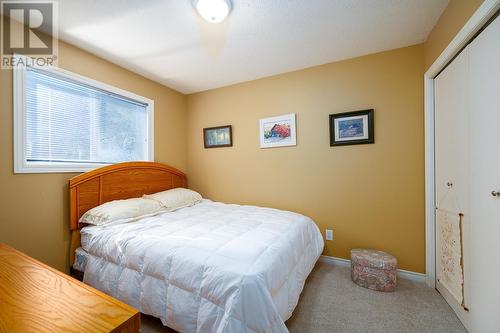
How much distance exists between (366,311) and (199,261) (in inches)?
55.2

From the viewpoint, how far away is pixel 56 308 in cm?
71

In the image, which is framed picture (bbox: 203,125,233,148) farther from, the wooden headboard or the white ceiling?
the white ceiling

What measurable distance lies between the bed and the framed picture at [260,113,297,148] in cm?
96

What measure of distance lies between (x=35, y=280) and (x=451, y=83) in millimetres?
2901

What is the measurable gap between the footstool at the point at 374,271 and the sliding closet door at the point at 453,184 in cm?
38

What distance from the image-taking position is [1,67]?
159 cm

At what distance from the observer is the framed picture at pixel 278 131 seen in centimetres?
262

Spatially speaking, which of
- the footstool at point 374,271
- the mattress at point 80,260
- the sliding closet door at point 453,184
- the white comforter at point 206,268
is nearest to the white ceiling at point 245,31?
the sliding closet door at point 453,184

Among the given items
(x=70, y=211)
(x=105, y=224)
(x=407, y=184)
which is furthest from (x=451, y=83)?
(x=70, y=211)

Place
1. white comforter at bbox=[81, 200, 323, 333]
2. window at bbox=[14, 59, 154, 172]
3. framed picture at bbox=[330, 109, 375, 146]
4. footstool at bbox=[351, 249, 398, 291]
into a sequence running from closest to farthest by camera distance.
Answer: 1. white comforter at bbox=[81, 200, 323, 333]
2. window at bbox=[14, 59, 154, 172]
3. footstool at bbox=[351, 249, 398, 291]
4. framed picture at bbox=[330, 109, 375, 146]

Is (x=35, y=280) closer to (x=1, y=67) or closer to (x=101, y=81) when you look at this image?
(x=1, y=67)

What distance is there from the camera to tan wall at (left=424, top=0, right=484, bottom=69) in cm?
132

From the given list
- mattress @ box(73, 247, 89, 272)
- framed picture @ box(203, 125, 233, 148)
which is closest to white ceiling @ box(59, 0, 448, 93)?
framed picture @ box(203, 125, 233, 148)

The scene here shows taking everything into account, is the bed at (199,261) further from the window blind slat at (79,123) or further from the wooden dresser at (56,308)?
the wooden dresser at (56,308)
